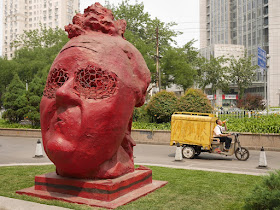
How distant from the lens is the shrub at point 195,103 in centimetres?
1748

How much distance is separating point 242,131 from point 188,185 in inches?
375

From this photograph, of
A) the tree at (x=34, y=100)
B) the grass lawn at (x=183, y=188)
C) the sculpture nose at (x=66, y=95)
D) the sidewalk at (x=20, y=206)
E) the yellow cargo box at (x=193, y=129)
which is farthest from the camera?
the tree at (x=34, y=100)

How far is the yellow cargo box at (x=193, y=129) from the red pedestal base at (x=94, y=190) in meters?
5.59

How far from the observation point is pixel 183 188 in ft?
23.4

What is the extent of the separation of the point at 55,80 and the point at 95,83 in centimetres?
97

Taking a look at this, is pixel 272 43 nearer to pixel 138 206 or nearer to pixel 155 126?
pixel 155 126

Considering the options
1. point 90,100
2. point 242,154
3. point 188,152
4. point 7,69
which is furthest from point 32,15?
point 90,100

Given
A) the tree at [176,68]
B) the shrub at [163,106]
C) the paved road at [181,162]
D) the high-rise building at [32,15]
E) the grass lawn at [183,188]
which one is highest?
the high-rise building at [32,15]

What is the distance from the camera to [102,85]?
5941 millimetres

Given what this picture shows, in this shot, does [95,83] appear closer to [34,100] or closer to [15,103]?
[34,100]

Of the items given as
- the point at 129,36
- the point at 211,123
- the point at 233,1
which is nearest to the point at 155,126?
the point at 211,123

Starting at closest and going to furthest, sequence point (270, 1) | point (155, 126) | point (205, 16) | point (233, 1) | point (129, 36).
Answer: point (155, 126) → point (129, 36) → point (270, 1) → point (233, 1) → point (205, 16)

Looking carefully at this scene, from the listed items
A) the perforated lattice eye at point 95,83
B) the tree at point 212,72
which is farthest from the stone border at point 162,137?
the tree at point 212,72

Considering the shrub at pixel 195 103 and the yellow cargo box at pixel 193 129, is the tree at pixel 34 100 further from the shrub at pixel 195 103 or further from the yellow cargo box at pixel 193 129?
the yellow cargo box at pixel 193 129
